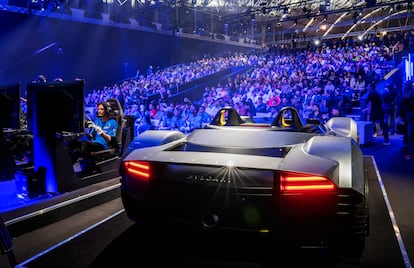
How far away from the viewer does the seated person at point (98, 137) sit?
4805mm

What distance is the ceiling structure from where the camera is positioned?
18281mm

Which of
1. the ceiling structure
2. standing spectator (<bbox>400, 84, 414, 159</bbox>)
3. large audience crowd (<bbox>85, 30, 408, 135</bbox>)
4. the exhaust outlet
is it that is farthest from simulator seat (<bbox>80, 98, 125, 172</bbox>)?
the ceiling structure

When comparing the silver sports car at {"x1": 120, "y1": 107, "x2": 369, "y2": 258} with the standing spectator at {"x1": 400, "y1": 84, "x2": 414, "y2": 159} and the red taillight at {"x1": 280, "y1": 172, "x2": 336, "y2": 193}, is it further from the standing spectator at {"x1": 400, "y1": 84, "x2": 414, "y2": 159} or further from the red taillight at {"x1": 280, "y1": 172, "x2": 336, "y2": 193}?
the standing spectator at {"x1": 400, "y1": 84, "x2": 414, "y2": 159}

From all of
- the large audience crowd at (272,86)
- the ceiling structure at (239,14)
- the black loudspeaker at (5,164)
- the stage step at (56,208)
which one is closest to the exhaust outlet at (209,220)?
the stage step at (56,208)

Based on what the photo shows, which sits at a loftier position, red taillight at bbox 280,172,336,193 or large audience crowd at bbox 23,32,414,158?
large audience crowd at bbox 23,32,414,158

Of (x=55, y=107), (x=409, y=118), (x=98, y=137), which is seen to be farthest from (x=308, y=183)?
(x=409, y=118)

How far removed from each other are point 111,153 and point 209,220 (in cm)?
319

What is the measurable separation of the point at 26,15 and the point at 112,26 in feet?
14.5

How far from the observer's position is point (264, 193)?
199 cm

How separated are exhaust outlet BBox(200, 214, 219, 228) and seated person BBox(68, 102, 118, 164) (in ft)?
10.2

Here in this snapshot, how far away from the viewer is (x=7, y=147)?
5250mm

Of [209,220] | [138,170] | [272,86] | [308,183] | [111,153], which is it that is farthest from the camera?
[272,86]

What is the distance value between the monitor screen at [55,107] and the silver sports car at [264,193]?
1755 millimetres

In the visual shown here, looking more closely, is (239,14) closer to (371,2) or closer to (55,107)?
(371,2)
